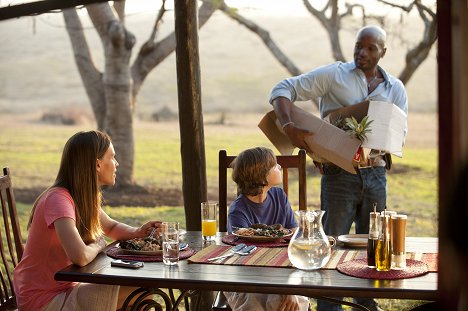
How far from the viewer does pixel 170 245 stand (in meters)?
2.26

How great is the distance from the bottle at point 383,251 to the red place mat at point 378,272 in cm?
2

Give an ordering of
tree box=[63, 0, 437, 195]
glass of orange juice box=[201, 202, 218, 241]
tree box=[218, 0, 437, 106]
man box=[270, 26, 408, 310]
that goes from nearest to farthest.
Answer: glass of orange juice box=[201, 202, 218, 241], man box=[270, 26, 408, 310], tree box=[218, 0, 437, 106], tree box=[63, 0, 437, 195]

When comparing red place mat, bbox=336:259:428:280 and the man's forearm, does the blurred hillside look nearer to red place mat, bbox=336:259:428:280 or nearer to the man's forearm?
the man's forearm

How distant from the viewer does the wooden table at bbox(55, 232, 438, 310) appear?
1945mm

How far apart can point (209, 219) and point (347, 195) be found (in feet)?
3.44

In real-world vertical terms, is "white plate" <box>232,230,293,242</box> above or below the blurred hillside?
below

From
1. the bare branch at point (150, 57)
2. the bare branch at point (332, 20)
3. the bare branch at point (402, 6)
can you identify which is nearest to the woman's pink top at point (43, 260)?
the bare branch at point (402, 6)

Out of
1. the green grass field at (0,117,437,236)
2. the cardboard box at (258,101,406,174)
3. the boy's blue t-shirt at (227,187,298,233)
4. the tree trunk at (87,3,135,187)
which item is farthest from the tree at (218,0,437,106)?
the boy's blue t-shirt at (227,187,298,233)

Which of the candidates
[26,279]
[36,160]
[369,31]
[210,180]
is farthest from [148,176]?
[26,279]

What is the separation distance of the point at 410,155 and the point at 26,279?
771 cm

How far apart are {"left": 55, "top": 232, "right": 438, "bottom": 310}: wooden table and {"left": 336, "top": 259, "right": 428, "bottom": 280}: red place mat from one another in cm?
3

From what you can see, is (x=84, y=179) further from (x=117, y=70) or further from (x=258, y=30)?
(x=117, y=70)

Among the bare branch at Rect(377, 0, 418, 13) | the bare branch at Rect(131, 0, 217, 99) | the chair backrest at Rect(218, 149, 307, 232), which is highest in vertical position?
the bare branch at Rect(377, 0, 418, 13)

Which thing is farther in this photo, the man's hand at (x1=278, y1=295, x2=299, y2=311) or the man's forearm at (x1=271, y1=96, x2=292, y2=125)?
the man's forearm at (x1=271, y1=96, x2=292, y2=125)
